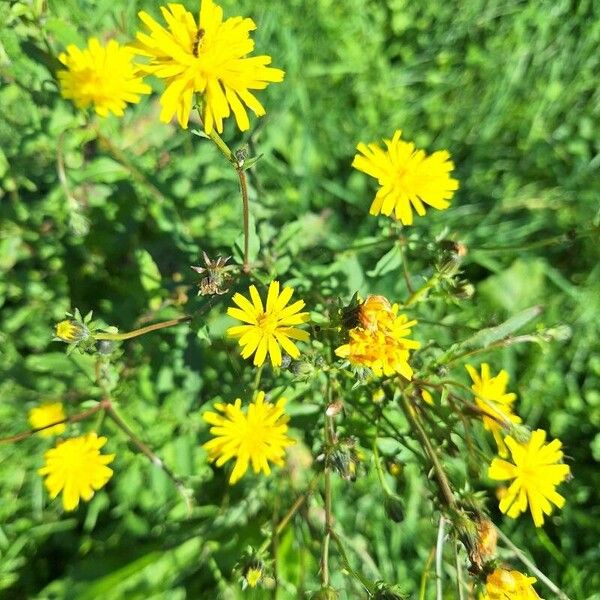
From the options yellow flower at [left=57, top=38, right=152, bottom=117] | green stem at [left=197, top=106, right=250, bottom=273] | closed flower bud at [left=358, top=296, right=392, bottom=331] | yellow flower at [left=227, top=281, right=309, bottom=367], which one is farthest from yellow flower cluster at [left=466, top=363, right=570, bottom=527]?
yellow flower at [left=57, top=38, right=152, bottom=117]

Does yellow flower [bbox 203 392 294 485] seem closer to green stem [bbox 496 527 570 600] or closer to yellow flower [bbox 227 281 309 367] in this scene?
yellow flower [bbox 227 281 309 367]

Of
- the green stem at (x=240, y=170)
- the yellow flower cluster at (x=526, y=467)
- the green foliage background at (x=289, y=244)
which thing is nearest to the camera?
the green stem at (x=240, y=170)

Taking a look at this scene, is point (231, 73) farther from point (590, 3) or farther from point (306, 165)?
point (590, 3)

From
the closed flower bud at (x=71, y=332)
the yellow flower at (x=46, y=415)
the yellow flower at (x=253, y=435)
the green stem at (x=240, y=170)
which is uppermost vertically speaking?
the green stem at (x=240, y=170)

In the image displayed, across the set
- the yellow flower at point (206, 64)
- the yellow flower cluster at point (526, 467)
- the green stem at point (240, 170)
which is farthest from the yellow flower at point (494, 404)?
the yellow flower at point (206, 64)

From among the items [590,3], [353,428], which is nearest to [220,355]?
[353,428]

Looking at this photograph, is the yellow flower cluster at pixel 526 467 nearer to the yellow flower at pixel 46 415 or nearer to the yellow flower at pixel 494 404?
the yellow flower at pixel 494 404
